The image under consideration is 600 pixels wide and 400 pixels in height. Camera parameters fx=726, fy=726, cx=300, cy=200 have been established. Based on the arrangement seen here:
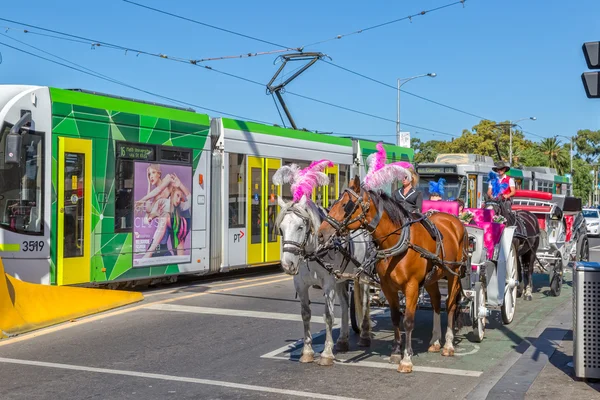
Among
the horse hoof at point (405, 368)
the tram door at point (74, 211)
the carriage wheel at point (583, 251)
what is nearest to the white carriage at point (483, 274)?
the horse hoof at point (405, 368)

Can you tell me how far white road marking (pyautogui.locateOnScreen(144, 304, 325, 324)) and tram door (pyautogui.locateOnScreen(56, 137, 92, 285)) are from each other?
1.40 meters

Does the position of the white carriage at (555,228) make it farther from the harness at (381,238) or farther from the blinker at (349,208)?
the blinker at (349,208)

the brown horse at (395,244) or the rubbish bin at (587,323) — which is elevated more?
the brown horse at (395,244)

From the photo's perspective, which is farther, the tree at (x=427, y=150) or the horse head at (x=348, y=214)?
the tree at (x=427, y=150)

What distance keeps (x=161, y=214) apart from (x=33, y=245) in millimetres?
3071

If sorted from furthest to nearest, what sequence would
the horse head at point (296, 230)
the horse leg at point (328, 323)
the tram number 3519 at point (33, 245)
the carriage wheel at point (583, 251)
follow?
the carriage wheel at point (583, 251)
the tram number 3519 at point (33, 245)
the horse leg at point (328, 323)
the horse head at point (296, 230)

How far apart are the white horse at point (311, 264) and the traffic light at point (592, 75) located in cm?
273

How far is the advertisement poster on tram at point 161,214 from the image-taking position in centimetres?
1362

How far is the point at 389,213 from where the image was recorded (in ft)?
26.1

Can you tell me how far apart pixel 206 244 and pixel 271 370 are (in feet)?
25.3

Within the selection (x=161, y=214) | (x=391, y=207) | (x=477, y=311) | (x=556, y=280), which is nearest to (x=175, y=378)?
(x=391, y=207)

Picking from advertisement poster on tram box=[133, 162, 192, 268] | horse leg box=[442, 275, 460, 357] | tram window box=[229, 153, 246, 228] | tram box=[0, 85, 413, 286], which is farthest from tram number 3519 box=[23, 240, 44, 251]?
horse leg box=[442, 275, 460, 357]

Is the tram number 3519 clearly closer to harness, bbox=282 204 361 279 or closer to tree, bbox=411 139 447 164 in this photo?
harness, bbox=282 204 361 279

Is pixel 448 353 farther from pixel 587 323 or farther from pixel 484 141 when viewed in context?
pixel 484 141
